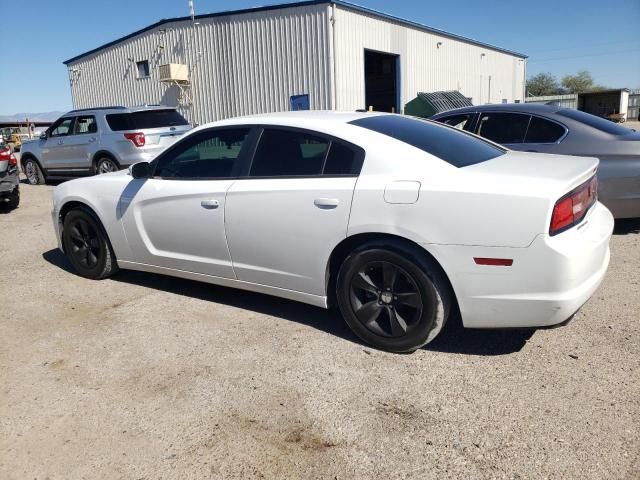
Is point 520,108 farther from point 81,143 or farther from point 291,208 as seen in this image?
point 81,143

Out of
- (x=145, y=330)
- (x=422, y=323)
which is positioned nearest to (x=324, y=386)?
(x=422, y=323)

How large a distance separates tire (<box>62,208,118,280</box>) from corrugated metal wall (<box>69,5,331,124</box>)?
13.8 m

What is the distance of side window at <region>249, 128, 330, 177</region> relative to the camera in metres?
3.60

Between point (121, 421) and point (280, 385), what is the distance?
2.84 ft

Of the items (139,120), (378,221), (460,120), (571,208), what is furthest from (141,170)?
(139,120)

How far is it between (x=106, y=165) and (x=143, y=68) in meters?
13.1

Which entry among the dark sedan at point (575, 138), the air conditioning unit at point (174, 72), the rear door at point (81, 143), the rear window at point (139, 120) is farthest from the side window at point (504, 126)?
the air conditioning unit at point (174, 72)

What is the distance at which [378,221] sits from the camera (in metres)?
3.19

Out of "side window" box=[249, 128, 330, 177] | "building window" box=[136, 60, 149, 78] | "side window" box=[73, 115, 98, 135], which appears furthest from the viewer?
"building window" box=[136, 60, 149, 78]

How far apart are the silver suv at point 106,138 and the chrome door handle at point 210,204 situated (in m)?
6.87

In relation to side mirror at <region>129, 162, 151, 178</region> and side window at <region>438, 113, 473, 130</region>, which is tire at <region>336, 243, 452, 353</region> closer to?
side mirror at <region>129, 162, 151, 178</region>

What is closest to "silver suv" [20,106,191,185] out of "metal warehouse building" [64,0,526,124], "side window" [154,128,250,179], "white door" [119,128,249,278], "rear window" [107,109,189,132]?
"rear window" [107,109,189,132]

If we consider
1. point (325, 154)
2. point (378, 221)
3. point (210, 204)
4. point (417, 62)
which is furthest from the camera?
point (417, 62)

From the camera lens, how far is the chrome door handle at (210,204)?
394 centimetres
